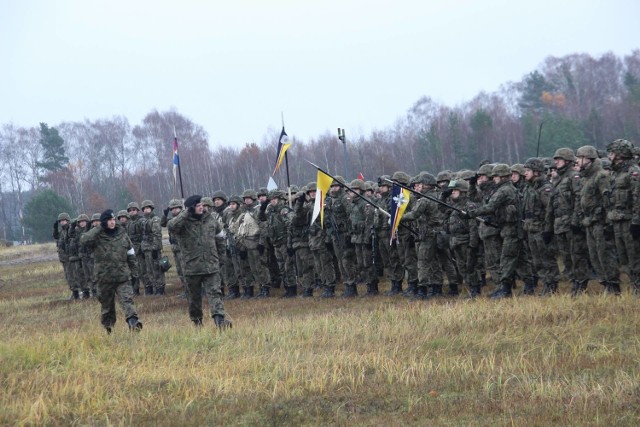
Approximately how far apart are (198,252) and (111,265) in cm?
151

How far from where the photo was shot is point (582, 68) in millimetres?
89750

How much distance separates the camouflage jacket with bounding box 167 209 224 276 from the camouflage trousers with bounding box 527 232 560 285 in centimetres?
535

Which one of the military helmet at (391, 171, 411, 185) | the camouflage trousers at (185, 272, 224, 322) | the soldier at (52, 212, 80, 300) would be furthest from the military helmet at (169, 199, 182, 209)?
the camouflage trousers at (185, 272, 224, 322)

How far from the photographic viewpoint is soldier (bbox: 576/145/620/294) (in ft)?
40.0

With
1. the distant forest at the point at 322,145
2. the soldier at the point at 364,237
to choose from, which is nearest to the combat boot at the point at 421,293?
the soldier at the point at 364,237

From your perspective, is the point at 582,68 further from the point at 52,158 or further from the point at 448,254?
the point at 448,254

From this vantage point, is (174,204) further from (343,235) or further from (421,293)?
(421,293)

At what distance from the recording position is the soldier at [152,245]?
22.0m

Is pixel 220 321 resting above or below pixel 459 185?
below

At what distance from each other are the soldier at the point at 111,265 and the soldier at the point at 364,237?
5.12 meters

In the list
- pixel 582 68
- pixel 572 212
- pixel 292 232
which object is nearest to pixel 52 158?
pixel 582 68

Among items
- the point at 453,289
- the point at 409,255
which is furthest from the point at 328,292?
the point at 453,289

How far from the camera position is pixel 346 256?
1680 centimetres

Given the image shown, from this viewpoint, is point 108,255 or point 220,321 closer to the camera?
point 220,321
